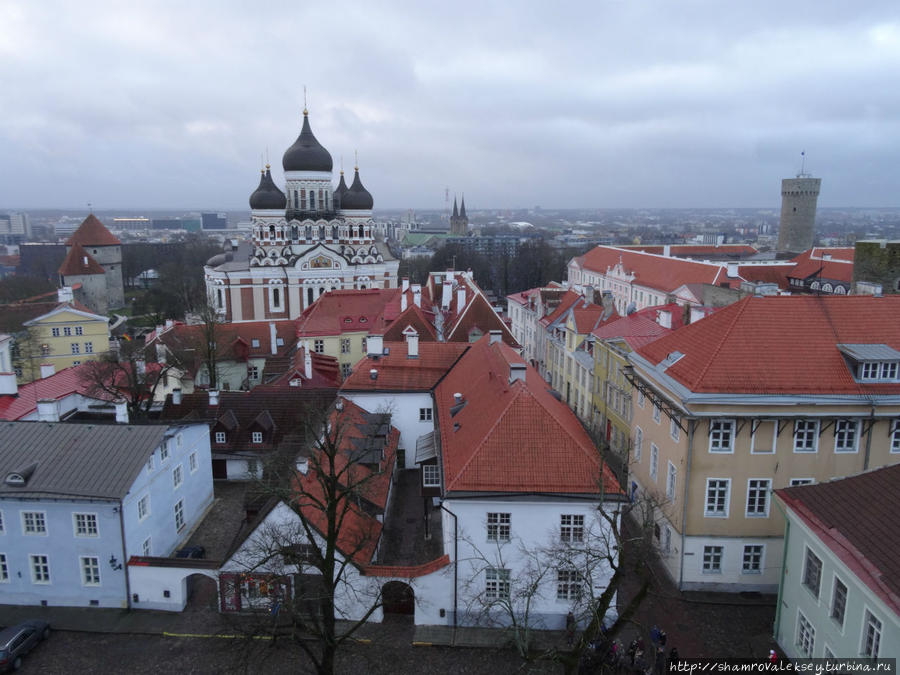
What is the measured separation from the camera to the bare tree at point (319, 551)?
681 inches

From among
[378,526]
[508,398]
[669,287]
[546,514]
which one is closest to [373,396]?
[378,526]

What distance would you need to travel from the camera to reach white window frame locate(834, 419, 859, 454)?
21.9 metres

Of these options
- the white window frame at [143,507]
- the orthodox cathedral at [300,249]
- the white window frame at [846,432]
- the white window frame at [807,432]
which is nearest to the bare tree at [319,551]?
the white window frame at [143,507]

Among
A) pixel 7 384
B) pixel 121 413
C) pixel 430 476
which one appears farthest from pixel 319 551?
pixel 7 384

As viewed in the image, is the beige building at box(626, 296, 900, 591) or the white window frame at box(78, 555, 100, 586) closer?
the beige building at box(626, 296, 900, 591)

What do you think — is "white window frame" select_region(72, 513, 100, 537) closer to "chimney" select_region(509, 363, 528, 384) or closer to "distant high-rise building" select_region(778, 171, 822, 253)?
"chimney" select_region(509, 363, 528, 384)

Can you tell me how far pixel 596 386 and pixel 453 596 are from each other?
19.8m

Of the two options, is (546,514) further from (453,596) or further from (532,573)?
(453,596)

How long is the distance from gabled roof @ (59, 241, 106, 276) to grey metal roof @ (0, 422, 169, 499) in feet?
216

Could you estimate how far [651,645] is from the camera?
20.0m

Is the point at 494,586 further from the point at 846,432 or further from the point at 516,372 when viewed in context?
the point at 846,432

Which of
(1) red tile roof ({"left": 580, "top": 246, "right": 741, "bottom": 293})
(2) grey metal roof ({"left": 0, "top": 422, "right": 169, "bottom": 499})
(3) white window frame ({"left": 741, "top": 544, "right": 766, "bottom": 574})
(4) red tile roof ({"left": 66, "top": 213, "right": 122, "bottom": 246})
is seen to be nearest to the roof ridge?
(3) white window frame ({"left": 741, "top": 544, "right": 766, "bottom": 574})

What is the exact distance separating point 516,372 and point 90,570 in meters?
16.4

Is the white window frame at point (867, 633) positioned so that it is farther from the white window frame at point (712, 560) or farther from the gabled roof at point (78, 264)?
the gabled roof at point (78, 264)
